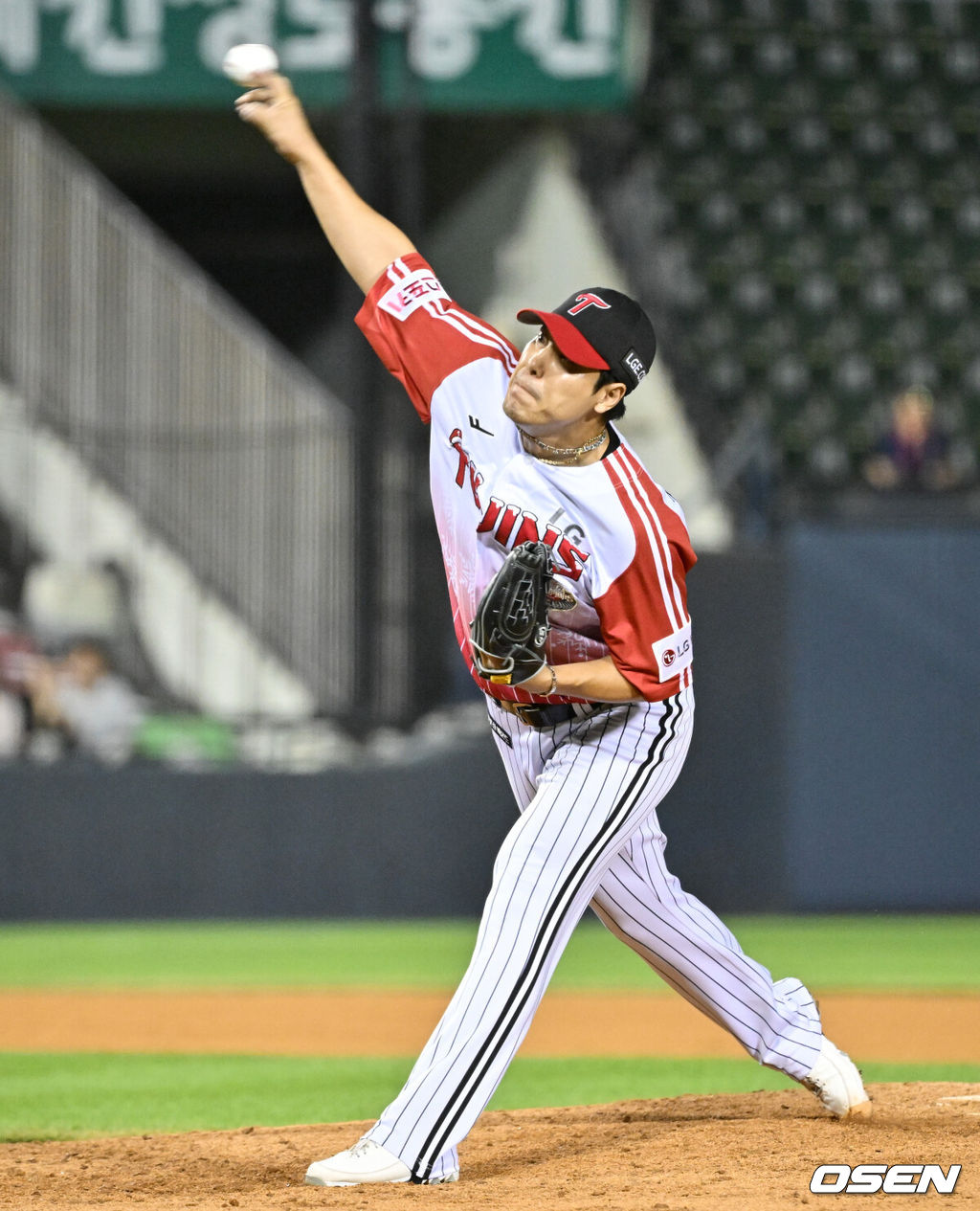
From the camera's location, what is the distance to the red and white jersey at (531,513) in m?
3.32

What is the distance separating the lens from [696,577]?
400 inches

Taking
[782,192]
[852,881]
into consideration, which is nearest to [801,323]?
[782,192]

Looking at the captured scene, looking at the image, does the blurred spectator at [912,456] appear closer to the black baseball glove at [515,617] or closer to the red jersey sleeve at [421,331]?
the red jersey sleeve at [421,331]

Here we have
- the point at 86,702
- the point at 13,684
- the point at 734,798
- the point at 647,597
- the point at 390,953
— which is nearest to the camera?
the point at 647,597

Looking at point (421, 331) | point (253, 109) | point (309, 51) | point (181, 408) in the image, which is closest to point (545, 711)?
point (421, 331)

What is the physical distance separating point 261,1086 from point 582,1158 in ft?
6.29

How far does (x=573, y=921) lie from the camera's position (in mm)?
3434

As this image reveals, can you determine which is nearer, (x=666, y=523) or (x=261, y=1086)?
(x=666, y=523)

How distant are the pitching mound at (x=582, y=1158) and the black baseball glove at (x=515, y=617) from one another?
3.04 feet

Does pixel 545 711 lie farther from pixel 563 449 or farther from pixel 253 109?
pixel 253 109

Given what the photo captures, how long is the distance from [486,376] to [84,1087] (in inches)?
106

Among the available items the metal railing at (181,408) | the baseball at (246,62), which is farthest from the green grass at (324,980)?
the baseball at (246,62)

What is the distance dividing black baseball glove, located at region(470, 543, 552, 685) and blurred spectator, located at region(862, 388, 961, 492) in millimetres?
8883

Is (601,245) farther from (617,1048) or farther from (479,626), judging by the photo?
(479,626)
